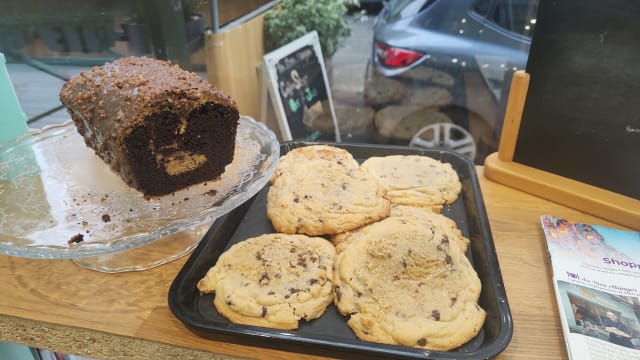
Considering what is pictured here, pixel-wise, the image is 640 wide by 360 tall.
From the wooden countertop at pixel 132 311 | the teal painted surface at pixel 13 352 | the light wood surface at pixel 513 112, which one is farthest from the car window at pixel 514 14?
the teal painted surface at pixel 13 352

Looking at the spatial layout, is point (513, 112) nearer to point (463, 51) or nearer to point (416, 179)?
point (416, 179)

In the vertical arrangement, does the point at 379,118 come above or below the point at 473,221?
below

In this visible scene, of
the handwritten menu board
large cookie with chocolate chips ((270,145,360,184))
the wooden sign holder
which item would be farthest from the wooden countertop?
large cookie with chocolate chips ((270,145,360,184))

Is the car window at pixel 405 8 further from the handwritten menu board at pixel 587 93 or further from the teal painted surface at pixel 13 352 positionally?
the teal painted surface at pixel 13 352

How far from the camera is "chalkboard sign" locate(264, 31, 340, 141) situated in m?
2.42

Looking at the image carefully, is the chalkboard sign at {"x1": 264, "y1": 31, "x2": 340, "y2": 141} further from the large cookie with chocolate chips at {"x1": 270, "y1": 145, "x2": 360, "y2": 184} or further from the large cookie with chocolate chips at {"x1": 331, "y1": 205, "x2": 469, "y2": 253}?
the large cookie with chocolate chips at {"x1": 331, "y1": 205, "x2": 469, "y2": 253}

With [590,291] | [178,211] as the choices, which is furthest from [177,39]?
[590,291]

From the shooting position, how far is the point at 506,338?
0.85m

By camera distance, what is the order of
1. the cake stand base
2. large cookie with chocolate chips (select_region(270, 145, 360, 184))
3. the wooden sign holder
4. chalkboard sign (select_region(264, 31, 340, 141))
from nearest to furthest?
the cake stand base
the wooden sign holder
large cookie with chocolate chips (select_region(270, 145, 360, 184))
chalkboard sign (select_region(264, 31, 340, 141))

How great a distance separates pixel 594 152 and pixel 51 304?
143 centimetres

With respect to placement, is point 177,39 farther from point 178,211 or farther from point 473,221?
point 473,221

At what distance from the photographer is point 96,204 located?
44.3 inches

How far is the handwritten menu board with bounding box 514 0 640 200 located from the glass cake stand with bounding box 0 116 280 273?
788mm

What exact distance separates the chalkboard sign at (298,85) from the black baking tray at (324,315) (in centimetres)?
124
